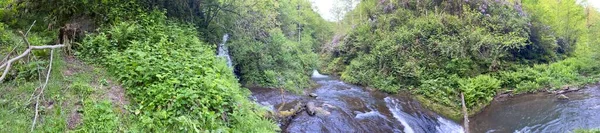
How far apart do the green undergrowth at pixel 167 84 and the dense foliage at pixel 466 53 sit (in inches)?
335

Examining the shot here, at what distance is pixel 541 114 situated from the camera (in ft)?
32.7

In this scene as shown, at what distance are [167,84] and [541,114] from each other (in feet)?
36.0

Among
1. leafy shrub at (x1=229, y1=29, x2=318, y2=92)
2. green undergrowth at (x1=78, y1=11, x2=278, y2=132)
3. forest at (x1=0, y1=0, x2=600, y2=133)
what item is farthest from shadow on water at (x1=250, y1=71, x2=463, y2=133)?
green undergrowth at (x1=78, y1=11, x2=278, y2=132)

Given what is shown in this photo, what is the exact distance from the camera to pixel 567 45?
17.5m

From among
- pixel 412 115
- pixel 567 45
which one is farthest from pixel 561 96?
pixel 567 45

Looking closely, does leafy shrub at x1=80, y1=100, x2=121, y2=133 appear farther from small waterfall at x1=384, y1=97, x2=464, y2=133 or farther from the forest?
small waterfall at x1=384, y1=97, x2=464, y2=133

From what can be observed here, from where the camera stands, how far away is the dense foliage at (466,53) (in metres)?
12.5

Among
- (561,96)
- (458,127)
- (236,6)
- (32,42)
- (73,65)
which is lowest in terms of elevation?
(458,127)

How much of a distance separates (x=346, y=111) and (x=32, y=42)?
7.18 metres

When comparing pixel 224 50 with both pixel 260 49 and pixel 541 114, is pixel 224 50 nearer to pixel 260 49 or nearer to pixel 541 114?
Result: pixel 260 49

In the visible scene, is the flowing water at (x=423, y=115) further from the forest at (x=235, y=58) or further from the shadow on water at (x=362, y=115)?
the forest at (x=235, y=58)

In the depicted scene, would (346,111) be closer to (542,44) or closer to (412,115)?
(412,115)

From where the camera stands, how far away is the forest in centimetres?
418

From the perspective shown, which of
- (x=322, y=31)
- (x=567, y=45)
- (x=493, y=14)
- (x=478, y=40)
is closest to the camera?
(x=478, y=40)
